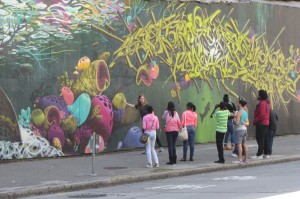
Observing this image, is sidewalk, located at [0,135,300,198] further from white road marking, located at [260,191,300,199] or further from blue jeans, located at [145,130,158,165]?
white road marking, located at [260,191,300,199]

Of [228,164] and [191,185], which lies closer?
[191,185]

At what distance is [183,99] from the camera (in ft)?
77.4

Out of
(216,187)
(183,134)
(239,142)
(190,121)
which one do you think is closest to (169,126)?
(183,134)

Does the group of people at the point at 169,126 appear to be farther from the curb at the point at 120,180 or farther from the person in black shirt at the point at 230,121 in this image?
the person in black shirt at the point at 230,121

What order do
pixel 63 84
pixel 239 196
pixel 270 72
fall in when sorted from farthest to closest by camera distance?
pixel 270 72 → pixel 63 84 → pixel 239 196

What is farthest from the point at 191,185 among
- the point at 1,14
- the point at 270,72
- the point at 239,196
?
the point at 270,72

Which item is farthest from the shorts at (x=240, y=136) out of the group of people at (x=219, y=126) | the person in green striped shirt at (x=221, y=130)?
the person in green striped shirt at (x=221, y=130)

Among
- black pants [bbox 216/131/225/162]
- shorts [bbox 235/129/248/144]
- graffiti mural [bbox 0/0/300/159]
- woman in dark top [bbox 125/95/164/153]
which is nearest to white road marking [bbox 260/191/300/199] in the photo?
graffiti mural [bbox 0/0/300/159]

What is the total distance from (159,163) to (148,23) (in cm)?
535

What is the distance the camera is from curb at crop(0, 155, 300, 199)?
13.7m

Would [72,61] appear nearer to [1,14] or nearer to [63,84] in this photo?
[63,84]

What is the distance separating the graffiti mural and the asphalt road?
6.19 ft

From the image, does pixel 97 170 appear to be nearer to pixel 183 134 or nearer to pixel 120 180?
pixel 120 180

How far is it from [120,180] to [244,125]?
4908mm
